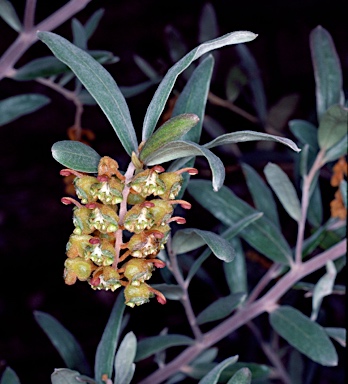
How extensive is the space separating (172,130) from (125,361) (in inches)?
14.1

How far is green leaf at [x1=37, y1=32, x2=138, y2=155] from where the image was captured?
63 centimetres

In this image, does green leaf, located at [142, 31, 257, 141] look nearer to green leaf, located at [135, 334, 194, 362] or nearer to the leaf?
the leaf

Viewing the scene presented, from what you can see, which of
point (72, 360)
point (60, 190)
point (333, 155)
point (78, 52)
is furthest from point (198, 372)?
point (60, 190)

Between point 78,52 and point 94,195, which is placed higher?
point 78,52

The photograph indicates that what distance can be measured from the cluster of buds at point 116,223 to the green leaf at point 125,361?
186mm

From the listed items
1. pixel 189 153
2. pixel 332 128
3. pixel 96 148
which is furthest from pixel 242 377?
pixel 96 148

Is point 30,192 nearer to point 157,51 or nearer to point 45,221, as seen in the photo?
point 45,221

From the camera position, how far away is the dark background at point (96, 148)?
1.56 m

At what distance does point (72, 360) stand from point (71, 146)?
0.45 meters

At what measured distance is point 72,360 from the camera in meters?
0.91

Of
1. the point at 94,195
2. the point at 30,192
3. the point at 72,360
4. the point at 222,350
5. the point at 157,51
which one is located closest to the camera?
the point at 94,195

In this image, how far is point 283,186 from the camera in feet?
2.97

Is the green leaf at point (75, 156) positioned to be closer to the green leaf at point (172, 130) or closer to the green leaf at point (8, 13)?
the green leaf at point (172, 130)

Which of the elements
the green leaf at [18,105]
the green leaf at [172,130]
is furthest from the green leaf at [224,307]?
the green leaf at [18,105]
